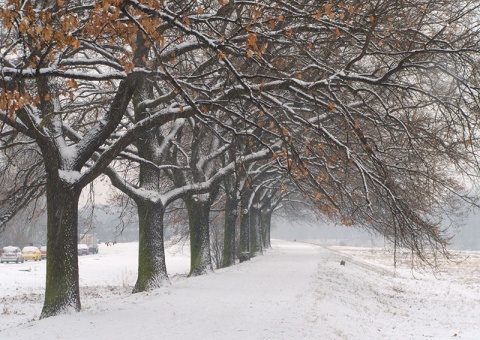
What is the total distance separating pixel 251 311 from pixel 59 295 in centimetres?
409

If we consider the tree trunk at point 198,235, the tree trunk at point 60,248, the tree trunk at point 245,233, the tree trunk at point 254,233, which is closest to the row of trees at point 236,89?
the tree trunk at point 60,248

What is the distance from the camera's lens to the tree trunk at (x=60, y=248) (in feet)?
34.8

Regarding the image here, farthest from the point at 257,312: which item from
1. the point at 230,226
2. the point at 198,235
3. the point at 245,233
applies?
the point at 245,233

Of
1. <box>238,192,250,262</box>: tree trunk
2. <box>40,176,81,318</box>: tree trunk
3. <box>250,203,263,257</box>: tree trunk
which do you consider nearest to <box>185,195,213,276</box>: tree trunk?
<box>238,192,250,262</box>: tree trunk

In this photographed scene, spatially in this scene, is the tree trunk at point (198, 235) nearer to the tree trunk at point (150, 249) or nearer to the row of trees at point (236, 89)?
the row of trees at point (236, 89)

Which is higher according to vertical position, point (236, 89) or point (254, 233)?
point (236, 89)

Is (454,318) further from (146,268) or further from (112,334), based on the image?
(112,334)

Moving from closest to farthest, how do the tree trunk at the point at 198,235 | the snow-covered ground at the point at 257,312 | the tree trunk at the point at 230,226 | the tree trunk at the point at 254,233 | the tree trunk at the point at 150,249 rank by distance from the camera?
1. the snow-covered ground at the point at 257,312
2. the tree trunk at the point at 150,249
3. the tree trunk at the point at 198,235
4. the tree trunk at the point at 230,226
5. the tree trunk at the point at 254,233

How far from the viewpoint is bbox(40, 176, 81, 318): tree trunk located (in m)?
10.6

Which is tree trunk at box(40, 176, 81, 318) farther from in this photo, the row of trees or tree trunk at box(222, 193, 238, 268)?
tree trunk at box(222, 193, 238, 268)

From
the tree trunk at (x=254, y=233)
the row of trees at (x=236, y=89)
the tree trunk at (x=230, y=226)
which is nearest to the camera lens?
the row of trees at (x=236, y=89)

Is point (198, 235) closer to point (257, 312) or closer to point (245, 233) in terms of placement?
point (245, 233)

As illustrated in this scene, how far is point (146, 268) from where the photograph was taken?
606 inches

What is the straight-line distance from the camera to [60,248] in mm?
10641
